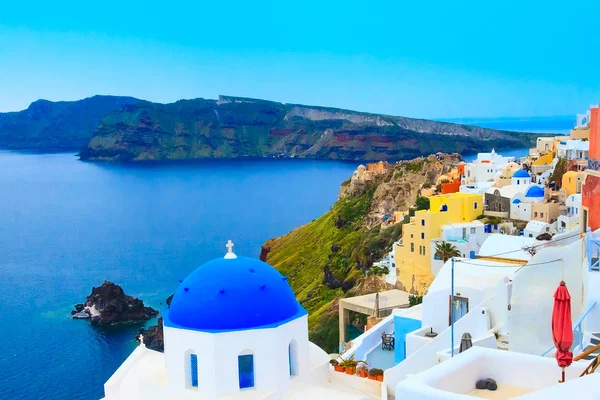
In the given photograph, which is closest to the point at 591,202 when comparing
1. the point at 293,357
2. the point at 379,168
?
the point at 293,357

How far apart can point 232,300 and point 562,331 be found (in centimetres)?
625

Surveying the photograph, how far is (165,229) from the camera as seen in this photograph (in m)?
86.1

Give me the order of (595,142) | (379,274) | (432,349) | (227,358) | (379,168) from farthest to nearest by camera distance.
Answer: (379,168) < (379,274) < (595,142) < (432,349) < (227,358)

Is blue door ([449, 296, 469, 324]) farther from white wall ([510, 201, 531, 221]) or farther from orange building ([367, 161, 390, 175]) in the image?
orange building ([367, 161, 390, 175])

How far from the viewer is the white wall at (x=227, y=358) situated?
1222 centimetres

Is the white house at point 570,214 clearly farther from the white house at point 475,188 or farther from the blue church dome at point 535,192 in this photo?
the white house at point 475,188

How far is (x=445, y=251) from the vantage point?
98.1 feet

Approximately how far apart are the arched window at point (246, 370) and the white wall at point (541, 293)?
575 centimetres

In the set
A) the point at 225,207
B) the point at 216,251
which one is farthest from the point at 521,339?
the point at 225,207

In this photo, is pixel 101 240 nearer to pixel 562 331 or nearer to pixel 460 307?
pixel 460 307

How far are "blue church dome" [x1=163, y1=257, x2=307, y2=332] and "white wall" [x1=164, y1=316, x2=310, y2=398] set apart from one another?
152mm

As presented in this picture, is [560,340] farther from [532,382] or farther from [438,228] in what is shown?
[438,228]

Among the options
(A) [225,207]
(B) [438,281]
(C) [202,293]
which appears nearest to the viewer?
(C) [202,293]

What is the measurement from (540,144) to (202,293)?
53.4 m
